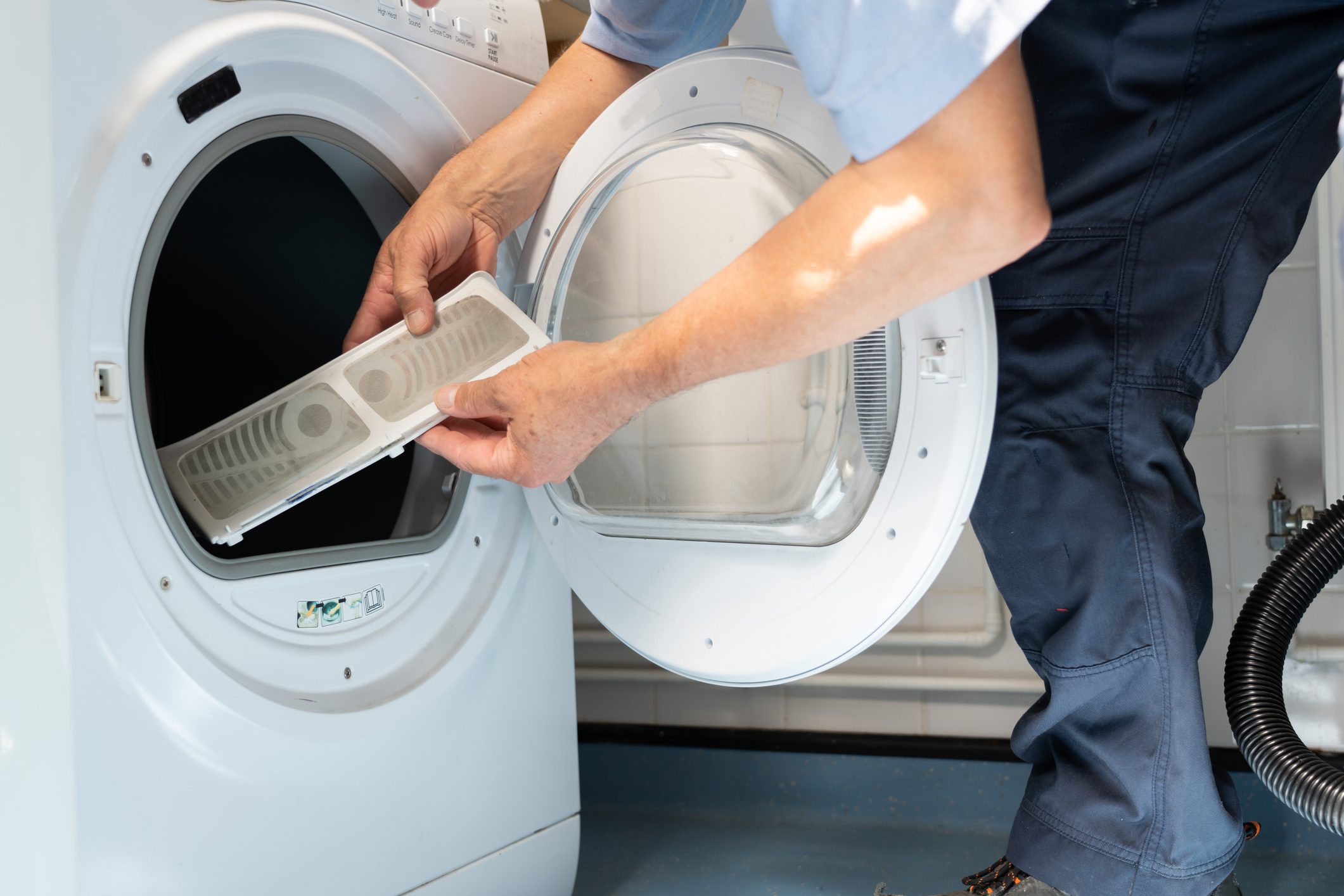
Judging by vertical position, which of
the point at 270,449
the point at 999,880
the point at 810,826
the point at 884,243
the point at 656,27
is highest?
the point at 656,27

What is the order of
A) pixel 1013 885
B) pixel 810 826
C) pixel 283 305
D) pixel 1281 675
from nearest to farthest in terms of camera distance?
pixel 1013 885
pixel 1281 675
pixel 283 305
pixel 810 826

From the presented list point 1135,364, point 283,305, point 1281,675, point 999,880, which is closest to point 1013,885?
point 999,880

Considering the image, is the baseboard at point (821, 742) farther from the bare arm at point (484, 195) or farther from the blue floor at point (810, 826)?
the bare arm at point (484, 195)

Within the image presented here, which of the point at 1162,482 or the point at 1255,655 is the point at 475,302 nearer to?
the point at 1162,482

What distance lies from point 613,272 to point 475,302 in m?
0.13

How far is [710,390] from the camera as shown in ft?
2.71

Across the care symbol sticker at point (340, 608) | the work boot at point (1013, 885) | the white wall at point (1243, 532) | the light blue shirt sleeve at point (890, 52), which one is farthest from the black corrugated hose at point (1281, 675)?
the care symbol sticker at point (340, 608)

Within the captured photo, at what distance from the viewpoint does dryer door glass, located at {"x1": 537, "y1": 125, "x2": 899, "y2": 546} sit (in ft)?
2.45

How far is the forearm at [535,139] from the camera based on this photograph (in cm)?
89

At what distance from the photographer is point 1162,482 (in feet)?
2.59

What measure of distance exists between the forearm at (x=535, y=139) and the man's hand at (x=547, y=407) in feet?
0.69

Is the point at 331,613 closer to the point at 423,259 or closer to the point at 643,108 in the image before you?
the point at 423,259

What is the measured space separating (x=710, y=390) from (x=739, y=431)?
43 mm

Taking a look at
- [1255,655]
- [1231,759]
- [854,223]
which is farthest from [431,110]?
[1231,759]
